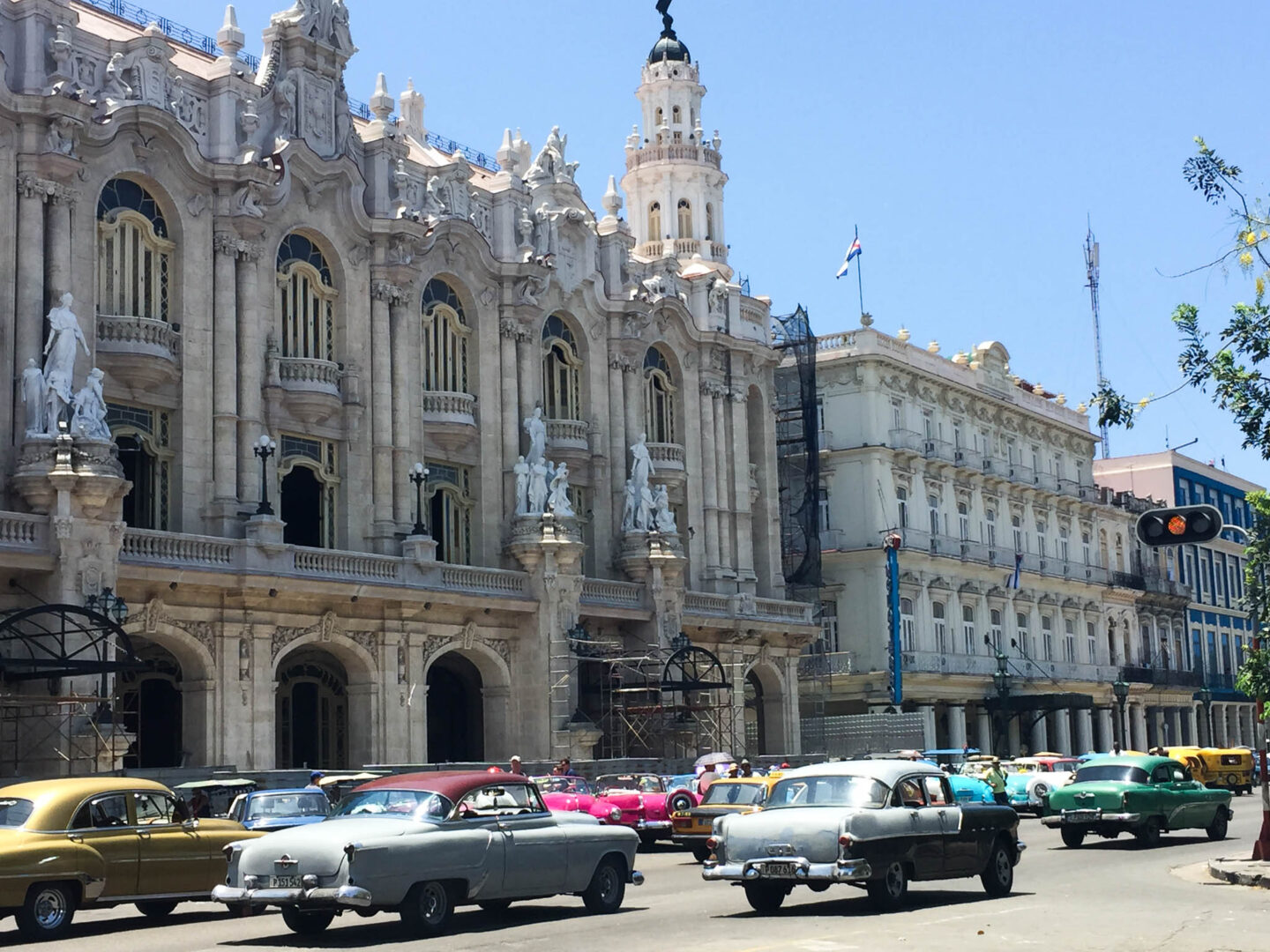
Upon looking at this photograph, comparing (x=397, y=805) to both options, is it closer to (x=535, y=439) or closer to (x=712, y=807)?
(x=712, y=807)

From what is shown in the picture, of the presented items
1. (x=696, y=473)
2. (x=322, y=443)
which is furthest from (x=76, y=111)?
(x=696, y=473)

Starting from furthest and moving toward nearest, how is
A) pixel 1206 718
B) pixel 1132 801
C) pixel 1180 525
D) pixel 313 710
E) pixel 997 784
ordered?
pixel 1206 718
pixel 313 710
pixel 997 784
pixel 1132 801
pixel 1180 525

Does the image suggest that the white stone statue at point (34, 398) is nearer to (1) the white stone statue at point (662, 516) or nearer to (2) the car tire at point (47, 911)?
(2) the car tire at point (47, 911)

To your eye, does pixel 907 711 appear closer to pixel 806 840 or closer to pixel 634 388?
pixel 634 388

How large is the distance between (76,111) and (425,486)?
13.5m

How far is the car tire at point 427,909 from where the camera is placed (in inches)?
685

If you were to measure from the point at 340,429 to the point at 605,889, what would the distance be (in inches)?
1025

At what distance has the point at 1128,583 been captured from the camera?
8362 cm

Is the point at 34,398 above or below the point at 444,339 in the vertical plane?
below

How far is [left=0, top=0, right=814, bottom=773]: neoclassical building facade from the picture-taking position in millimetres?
37438

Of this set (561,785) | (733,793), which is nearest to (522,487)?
(561,785)

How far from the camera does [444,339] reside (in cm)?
4828

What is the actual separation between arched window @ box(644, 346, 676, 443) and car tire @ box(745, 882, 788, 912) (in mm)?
36189

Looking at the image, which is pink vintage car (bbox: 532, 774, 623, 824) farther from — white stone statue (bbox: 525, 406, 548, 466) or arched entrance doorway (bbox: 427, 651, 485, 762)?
white stone statue (bbox: 525, 406, 548, 466)
